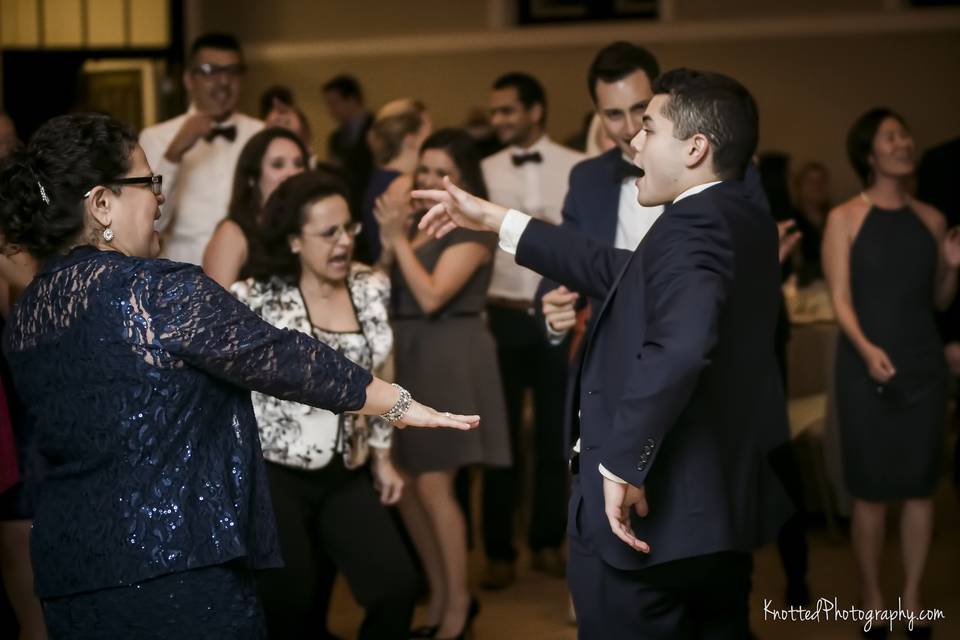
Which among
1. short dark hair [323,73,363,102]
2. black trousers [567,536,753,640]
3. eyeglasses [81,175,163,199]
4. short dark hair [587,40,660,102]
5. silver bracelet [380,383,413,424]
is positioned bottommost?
black trousers [567,536,753,640]

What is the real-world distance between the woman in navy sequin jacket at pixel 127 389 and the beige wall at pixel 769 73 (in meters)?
7.12

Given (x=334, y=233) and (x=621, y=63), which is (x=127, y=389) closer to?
(x=334, y=233)

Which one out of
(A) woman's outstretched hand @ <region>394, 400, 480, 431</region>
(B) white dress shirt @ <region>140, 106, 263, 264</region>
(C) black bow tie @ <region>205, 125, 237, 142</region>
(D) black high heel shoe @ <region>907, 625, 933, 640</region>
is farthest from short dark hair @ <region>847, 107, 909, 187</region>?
(A) woman's outstretched hand @ <region>394, 400, 480, 431</region>

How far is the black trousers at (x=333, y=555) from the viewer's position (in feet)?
10.3

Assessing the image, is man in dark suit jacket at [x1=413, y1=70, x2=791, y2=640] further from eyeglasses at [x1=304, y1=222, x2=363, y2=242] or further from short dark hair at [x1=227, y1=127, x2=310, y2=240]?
short dark hair at [x1=227, y1=127, x2=310, y2=240]

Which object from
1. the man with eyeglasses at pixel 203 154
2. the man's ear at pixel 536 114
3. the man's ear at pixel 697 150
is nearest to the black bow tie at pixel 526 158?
the man's ear at pixel 536 114

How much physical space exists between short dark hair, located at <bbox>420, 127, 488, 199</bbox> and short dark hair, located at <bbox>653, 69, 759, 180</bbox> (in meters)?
1.82

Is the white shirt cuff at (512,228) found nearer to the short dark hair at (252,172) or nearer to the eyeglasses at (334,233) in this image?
the eyeglasses at (334,233)

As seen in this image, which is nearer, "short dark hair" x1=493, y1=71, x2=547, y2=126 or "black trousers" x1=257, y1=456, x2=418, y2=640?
"black trousers" x1=257, y1=456, x2=418, y2=640

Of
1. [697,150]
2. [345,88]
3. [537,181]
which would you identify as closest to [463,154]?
[537,181]

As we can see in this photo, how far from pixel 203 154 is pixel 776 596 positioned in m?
2.71

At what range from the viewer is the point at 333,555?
127 inches

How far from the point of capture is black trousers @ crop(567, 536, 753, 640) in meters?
2.43

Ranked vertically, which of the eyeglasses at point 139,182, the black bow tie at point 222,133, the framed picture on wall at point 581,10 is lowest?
the black bow tie at point 222,133
